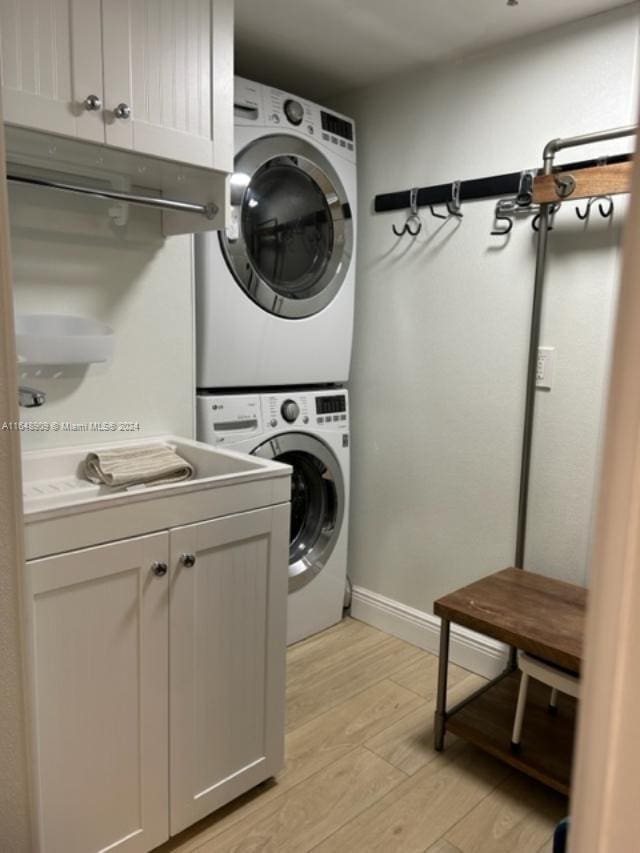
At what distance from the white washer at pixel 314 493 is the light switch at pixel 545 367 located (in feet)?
2.63

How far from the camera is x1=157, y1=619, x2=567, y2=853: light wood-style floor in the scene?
1569 millimetres

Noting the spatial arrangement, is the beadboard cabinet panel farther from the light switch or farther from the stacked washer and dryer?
the light switch

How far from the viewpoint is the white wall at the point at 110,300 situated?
5.42 ft

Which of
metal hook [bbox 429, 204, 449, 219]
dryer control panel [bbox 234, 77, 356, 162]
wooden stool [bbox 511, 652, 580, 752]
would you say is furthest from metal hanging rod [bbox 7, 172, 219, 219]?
wooden stool [bbox 511, 652, 580, 752]

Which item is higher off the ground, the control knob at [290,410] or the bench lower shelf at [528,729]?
the control knob at [290,410]

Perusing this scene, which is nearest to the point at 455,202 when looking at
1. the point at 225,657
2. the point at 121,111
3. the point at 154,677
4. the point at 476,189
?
the point at 476,189

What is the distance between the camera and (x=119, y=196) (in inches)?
61.8

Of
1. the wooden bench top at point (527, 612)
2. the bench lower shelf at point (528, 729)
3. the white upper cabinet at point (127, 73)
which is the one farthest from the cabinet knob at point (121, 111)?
the bench lower shelf at point (528, 729)

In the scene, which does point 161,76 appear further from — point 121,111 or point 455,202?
point 455,202

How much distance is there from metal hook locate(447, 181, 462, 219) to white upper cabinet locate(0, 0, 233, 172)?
946 millimetres

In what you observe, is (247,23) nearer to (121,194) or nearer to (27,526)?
(121,194)

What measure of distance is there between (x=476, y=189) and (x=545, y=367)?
0.67m

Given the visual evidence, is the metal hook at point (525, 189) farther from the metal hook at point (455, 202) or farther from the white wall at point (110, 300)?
the white wall at point (110, 300)

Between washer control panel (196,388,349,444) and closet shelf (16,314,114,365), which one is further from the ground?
closet shelf (16,314,114,365)
